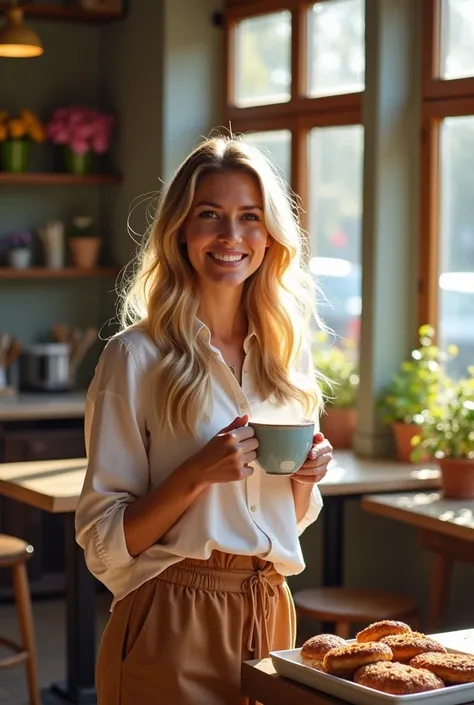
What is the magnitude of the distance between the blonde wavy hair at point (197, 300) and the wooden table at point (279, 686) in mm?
415

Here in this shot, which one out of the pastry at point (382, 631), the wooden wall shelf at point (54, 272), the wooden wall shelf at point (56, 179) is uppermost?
the wooden wall shelf at point (56, 179)

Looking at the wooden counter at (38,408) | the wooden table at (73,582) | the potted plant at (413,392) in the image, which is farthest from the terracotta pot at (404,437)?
the wooden counter at (38,408)

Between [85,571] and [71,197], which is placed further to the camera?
[71,197]

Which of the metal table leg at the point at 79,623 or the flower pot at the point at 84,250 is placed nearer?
the metal table leg at the point at 79,623

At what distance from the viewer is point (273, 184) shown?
7.00 feet

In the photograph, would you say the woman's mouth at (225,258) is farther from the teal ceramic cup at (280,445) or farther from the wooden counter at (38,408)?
the wooden counter at (38,408)

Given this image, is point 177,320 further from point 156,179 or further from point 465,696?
point 156,179

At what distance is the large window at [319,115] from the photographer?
494cm

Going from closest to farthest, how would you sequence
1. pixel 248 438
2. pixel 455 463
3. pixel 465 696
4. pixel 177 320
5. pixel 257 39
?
1. pixel 465 696
2. pixel 248 438
3. pixel 177 320
4. pixel 455 463
5. pixel 257 39

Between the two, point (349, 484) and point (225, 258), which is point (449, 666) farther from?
point (349, 484)

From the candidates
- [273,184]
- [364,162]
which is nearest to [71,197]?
[364,162]

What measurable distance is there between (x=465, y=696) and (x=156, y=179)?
4282 mm

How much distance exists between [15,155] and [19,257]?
48cm

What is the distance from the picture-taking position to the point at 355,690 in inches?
64.8
